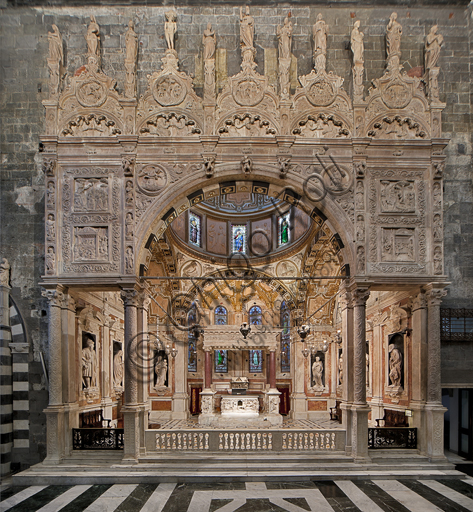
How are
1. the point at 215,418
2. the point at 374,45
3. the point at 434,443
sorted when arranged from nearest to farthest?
the point at 434,443 → the point at 374,45 → the point at 215,418

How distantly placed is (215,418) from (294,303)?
22.8ft

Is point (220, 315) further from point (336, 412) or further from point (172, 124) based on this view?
point (172, 124)

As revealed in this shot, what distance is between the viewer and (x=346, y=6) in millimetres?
14117

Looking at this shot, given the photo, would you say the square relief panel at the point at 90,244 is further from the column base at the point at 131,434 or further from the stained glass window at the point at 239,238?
the stained glass window at the point at 239,238

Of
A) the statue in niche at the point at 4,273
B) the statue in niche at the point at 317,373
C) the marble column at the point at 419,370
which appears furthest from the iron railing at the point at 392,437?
the statue in niche at the point at 317,373

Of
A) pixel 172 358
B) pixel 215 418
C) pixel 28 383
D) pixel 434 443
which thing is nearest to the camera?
pixel 434 443

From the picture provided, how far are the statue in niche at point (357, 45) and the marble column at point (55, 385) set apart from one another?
9.58m

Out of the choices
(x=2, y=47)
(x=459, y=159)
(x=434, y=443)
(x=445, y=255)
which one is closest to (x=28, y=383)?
(x=2, y=47)

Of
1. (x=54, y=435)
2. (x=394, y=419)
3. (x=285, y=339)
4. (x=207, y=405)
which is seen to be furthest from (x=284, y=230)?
(x=54, y=435)

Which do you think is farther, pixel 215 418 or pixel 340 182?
pixel 215 418

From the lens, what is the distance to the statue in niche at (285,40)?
529 inches

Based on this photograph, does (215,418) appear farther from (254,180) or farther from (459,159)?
(459,159)

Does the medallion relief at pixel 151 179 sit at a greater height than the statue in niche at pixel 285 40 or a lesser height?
lesser

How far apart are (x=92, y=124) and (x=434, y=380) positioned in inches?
424
